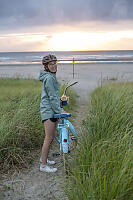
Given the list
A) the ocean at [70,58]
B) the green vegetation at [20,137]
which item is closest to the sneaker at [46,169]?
the green vegetation at [20,137]

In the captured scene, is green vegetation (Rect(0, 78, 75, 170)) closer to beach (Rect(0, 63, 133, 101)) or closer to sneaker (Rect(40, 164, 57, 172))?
sneaker (Rect(40, 164, 57, 172))

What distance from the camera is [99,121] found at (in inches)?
158

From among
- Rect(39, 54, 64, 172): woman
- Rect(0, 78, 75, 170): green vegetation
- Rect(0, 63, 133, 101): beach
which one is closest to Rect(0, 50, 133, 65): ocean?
Rect(0, 63, 133, 101): beach

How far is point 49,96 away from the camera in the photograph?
10.6ft

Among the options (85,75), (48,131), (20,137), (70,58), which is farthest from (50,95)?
(70,58)

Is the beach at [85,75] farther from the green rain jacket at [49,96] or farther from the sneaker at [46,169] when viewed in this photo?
the sneaker at [46,169]

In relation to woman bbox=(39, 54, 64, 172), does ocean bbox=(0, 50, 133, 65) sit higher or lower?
higher

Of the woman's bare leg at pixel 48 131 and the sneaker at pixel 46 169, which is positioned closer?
the woman's bare leg at pixel 48 131

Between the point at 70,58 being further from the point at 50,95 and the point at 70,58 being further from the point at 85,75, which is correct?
the point at 50,95


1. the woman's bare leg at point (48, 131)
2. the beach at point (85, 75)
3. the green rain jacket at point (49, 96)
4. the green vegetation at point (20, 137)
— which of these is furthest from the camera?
the beach at point (85, 75)

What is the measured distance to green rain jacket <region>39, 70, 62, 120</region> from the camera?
10.6 ft

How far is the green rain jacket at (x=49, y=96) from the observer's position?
322cm

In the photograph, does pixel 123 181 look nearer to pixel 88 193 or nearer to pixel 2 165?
pixel 88 193

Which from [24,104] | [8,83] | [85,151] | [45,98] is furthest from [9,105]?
[8,83]
